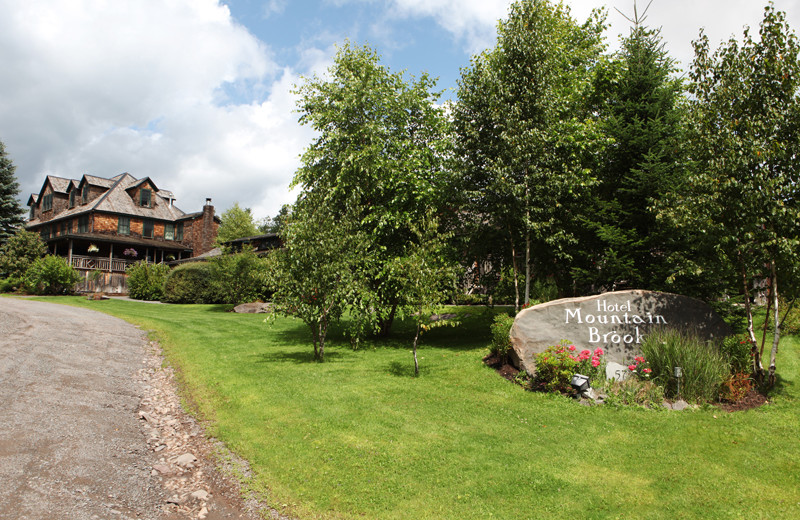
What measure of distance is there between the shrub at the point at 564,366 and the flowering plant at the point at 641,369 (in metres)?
0.64

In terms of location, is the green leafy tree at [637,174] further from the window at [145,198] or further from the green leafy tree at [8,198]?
the green leafy tree at [8,198]

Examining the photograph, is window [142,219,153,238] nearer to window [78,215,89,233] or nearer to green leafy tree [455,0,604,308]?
window [78,215,89,233]

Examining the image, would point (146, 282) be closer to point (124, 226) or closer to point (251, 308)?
point (251, 308)

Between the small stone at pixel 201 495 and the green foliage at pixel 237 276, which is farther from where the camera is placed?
the green foliage at pixel 237 276

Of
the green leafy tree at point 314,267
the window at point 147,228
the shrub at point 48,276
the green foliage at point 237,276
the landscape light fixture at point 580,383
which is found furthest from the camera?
the window at point 147,228

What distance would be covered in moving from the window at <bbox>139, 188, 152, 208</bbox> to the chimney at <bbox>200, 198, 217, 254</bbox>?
6085 millimetres

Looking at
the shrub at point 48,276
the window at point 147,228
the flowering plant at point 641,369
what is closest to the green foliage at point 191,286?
the shrub at point 48,276

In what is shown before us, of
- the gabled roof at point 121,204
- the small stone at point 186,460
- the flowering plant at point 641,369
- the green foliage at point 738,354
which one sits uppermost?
the gabled roof at point 121,204

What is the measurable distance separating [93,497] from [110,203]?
48.0m

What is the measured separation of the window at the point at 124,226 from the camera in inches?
1809

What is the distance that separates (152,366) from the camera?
12.7 meters

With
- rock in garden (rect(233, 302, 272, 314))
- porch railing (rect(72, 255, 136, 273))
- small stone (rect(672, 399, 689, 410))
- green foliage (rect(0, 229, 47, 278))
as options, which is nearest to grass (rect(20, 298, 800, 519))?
small stone (rect(672, 399, 689, 410))

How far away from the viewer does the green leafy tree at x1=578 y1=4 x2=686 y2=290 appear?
45.2ft

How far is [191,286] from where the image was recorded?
1299 inches
